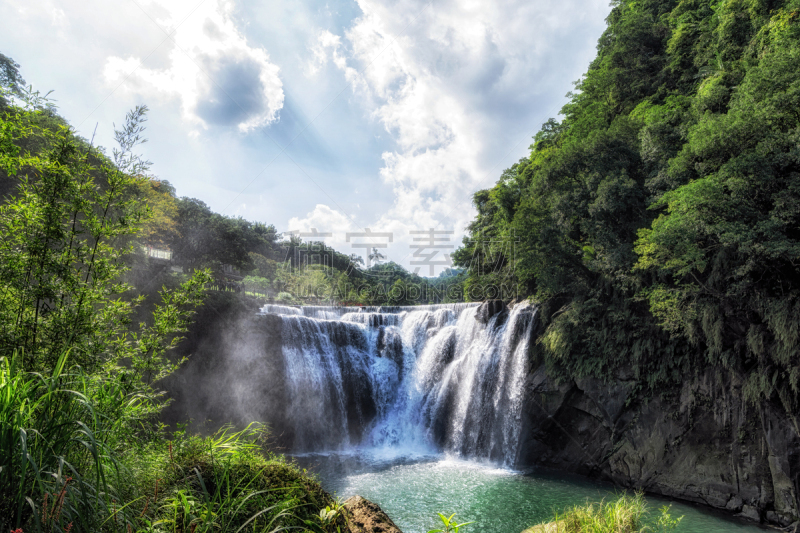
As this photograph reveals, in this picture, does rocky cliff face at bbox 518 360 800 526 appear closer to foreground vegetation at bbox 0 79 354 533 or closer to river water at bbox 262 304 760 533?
river water at bbox 262 304 760 533

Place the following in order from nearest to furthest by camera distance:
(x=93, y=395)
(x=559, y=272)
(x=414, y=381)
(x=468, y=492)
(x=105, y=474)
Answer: (x=105, y=474) → (x=93, y=395) → (x=468, y=492) → (x=559, y=272) → (x=414, y=381)

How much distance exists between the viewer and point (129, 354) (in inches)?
130

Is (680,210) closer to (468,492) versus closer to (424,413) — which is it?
(468,492)

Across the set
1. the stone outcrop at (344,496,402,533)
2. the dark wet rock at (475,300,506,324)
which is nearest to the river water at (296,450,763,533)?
the stone outcrop at (344,496,402,533)

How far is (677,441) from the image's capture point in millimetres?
10312

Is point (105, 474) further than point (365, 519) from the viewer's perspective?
No

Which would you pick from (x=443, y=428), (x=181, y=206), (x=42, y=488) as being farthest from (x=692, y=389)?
(x=181, y=206)

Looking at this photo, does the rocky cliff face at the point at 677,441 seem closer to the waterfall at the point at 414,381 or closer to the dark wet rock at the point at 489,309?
the waterfall at the point at 414,381

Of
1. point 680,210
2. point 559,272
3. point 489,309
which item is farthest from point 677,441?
point 489,309

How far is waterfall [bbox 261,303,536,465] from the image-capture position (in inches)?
546

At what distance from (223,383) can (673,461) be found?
15873 millimetres

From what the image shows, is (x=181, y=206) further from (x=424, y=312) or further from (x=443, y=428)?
(x=443, y=428)

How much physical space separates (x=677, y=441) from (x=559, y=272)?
598cm

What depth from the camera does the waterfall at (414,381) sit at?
546 inches
